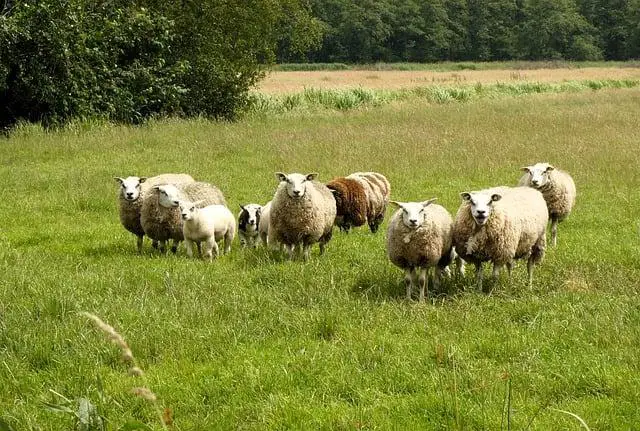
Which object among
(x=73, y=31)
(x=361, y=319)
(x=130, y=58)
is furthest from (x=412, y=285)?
(x=130, y=58)

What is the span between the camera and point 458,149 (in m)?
19.5

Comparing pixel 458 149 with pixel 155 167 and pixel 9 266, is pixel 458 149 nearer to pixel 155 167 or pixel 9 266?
pixel 155 167

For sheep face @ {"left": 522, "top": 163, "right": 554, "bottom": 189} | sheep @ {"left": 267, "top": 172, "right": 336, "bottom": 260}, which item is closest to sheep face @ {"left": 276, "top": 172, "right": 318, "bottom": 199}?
sheep @ {"left": 267, "top": 172, "right": 336, "bottom": 260}

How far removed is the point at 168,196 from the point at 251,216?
1389 mm

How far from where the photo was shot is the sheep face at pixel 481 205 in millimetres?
8305

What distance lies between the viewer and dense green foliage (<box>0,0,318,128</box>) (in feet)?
74.8

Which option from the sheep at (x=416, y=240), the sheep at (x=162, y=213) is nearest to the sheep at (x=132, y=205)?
the sheep at (x=162, y=213)

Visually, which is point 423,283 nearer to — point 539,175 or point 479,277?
point 479,277

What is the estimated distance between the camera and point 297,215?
1023 cm

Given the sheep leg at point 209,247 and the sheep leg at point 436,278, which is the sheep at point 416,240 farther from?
the sheep leg at point 209,247

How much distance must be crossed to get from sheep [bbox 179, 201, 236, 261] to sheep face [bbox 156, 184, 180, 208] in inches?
10.2

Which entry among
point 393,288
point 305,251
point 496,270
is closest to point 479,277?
point 496,270

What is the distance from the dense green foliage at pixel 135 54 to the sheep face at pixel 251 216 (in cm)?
1260

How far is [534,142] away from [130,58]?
1423 centimetres
